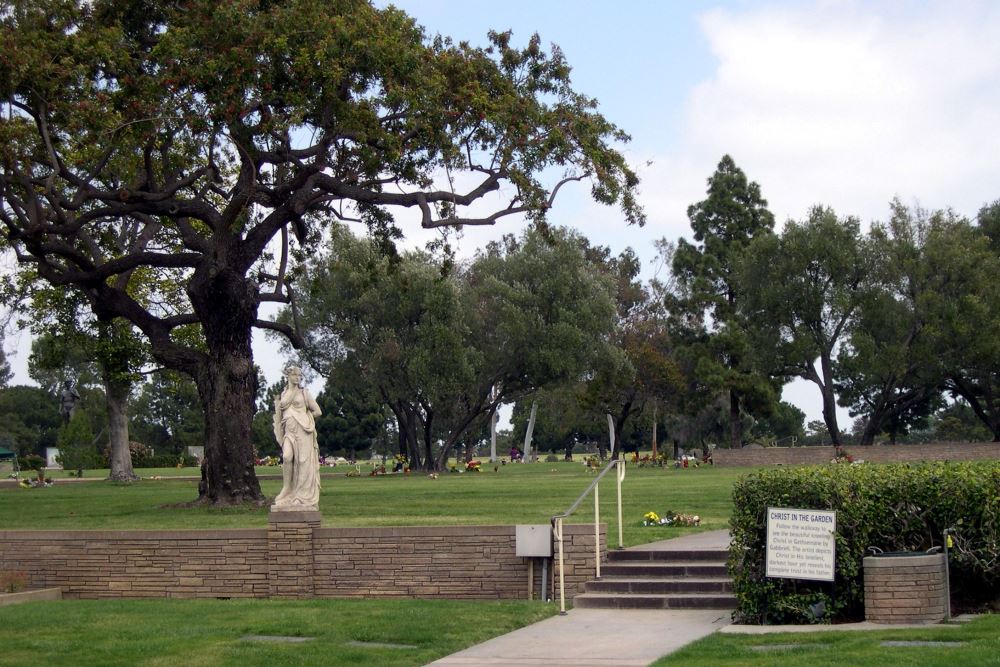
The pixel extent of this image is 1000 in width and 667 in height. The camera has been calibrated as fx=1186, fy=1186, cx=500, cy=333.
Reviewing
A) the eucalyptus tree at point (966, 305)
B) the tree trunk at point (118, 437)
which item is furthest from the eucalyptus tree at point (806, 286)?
the tree trunk at point (118, 437)

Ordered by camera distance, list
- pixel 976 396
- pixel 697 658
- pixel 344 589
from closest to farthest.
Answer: pixel 697 658 < pixel 344 589 < pixel 976 396

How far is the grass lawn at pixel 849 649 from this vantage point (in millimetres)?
10102

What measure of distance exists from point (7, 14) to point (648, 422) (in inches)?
2892

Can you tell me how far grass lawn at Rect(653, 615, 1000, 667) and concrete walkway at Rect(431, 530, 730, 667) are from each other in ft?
1.36

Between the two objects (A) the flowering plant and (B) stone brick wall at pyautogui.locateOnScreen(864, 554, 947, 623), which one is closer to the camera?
(B) stone brick wall at pyautogui.locateOnScreen(864, 554, 947, 623)

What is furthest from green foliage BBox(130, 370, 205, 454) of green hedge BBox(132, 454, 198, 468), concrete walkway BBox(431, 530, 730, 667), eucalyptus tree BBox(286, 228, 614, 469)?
concrete walkway BBox(431, 530, 730, 667)

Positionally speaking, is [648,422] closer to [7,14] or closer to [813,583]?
[7,14]

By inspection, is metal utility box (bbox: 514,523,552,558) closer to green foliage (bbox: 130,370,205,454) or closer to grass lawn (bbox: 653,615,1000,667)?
grass lawn (bbox: 653,615,1000,667)

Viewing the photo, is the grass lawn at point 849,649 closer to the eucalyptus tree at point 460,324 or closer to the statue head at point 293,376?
the statue head at point 293,376

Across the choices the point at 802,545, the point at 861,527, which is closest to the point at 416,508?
the point at 802,545

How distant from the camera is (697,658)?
35.9 ft

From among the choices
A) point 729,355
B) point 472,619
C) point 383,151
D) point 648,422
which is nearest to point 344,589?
point 472,619

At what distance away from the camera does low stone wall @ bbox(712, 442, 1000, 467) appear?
52375mm

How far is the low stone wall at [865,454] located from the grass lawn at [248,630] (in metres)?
38.8
